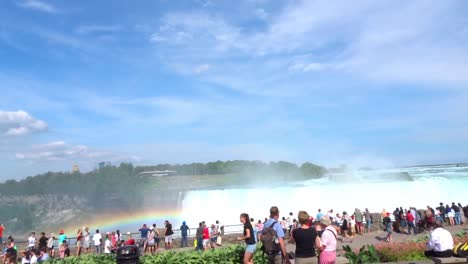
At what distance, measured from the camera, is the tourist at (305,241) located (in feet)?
22.0

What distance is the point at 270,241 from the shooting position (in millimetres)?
7602

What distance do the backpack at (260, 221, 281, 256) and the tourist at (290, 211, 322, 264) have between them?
2.84ft

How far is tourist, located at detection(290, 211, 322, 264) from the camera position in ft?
22.0

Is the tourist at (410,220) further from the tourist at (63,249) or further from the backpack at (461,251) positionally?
the tourist at (63,249)

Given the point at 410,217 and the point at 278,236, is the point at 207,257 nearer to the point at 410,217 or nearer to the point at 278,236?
the point at 278,236

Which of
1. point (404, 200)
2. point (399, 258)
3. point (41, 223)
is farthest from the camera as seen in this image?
point (41, 223)

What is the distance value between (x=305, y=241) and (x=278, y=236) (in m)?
1.01

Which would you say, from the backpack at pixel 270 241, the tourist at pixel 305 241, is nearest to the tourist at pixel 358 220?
the backpack at pixel 270 241

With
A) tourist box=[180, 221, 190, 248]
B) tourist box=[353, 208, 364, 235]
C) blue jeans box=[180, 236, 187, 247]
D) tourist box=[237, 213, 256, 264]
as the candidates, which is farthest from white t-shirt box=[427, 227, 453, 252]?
tourist box=[353, 208, 364, 235]

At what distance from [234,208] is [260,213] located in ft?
11.0

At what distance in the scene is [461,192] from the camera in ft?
134

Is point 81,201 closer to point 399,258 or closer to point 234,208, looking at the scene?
point 234,208

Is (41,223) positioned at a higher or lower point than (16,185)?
lower

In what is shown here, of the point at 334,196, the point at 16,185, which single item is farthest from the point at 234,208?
the point at 16,185
